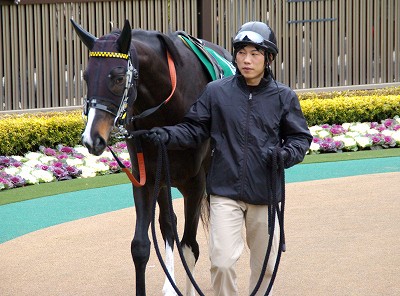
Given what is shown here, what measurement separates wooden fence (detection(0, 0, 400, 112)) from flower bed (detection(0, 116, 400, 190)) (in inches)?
59.0

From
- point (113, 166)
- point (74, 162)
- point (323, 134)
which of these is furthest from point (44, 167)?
point (323, 134)

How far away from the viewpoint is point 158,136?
4.58m

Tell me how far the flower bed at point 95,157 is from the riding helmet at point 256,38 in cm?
496

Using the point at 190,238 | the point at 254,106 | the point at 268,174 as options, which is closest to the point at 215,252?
the point at 268,174

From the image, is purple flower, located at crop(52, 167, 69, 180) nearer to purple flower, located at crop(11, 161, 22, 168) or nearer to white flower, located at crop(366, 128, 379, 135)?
purple flower, located at crop(11, 161, 22, 168)

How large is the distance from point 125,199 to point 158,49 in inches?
152

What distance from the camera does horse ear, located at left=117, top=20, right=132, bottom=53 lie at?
462 centimetres

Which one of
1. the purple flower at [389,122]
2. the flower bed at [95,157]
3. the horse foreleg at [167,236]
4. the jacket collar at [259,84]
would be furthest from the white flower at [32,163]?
the jacket collar at [259,84]

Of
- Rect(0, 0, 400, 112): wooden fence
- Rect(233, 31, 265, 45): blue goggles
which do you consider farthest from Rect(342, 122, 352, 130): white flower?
Rect(233, 31, 265, 45): blue goggles

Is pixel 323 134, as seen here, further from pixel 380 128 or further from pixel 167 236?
pixel 167 236

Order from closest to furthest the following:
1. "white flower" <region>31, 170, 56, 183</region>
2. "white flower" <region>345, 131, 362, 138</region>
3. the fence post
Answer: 1. "white flower" <region>31, 170, 56, 183</region>
2. "white flower" <region>345, 131, 362, 138</region>
3. the fence post

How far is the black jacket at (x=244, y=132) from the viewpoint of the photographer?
15.0 ft

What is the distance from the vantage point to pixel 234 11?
1291 centimetres

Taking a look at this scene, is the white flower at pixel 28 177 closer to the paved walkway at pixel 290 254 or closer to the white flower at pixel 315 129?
the paved walkway at pixel 290 254
